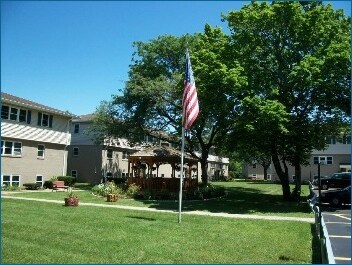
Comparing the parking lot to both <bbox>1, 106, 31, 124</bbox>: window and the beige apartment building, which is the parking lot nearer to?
<bbox>1, 106, 31, 124</bbox>: window

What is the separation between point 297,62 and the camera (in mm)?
24594

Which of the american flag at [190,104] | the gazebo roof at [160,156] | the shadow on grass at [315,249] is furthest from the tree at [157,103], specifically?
the shadow on grass at [315,249]

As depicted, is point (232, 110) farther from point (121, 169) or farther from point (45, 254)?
point (121, 169)

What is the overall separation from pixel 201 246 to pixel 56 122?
30.5 m

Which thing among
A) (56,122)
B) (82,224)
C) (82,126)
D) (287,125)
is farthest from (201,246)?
(82,126)

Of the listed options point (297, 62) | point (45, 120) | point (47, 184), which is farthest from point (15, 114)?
point (297, 62)

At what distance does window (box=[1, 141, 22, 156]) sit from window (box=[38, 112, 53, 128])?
322 centimetres

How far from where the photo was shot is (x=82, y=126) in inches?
1892

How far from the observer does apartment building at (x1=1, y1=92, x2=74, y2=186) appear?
3344 centimetres

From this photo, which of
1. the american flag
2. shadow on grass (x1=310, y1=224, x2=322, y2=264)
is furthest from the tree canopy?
shadow on grass (x1=310, y1=224, x2=322, y2=264)

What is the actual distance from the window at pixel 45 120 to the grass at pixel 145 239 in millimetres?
20232

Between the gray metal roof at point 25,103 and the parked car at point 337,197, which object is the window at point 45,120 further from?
the parked car at point 337,197

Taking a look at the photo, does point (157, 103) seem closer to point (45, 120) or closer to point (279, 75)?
point (45, 120)

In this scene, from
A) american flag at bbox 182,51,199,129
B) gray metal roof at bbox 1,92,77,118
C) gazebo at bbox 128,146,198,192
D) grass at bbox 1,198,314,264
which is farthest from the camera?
gray metal roof at bbox 1,92,77,118
